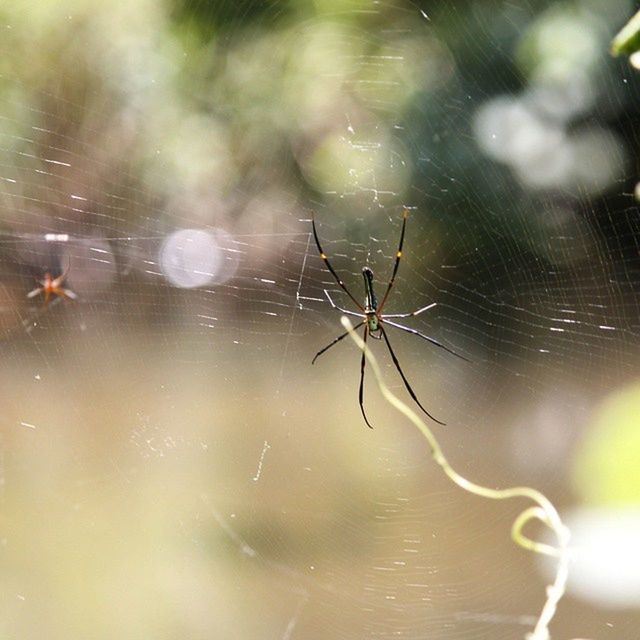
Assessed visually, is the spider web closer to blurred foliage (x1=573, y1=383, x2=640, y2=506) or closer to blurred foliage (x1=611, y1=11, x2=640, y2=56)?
blurred foliage (x1=573, y1=383, x2=640, y2=506)

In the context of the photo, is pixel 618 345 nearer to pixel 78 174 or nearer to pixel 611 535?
pixel 611 535

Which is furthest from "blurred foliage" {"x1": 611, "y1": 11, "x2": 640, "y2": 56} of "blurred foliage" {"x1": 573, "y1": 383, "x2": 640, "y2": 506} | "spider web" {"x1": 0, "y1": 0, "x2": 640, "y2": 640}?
"blurred foliage" {"x1": 573, "y1": 383, "x2": 640, "y2": 506}

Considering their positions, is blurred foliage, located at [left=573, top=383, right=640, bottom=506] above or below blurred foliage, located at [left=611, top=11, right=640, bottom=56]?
below

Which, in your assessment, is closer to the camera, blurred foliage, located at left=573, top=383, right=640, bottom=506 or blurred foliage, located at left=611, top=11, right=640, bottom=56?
blurred foliage, located at left=611, top=11, right=640, bottom=56

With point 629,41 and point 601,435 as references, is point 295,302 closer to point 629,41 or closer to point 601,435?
point 601,435

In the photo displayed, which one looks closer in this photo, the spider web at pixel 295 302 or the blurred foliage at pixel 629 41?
the blurred foliage at pixel 629 41

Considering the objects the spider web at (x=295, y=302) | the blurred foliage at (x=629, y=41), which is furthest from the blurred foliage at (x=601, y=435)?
the blurred foliage at (x=629, y=41)

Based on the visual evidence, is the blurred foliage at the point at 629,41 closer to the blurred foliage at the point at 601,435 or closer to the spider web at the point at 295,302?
the spider web at the point at 295,302

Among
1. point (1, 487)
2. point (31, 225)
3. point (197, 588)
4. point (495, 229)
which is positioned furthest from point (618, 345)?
point (31, 225)

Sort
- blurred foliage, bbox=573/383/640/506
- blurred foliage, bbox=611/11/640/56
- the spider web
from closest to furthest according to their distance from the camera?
blurred foliage, bbox=611/11/640/56 → blurred foliage, bbox=573/383/640/506 → the spider web
